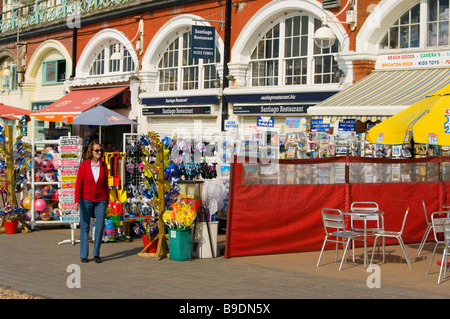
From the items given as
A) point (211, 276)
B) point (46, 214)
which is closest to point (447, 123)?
point (211, 276)

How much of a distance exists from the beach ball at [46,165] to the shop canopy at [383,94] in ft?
20.9

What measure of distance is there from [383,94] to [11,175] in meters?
8.74

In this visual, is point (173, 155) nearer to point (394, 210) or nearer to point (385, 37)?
point (394, 210)

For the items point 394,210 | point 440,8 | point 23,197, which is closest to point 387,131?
point 394,210

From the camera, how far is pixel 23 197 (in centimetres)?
1540

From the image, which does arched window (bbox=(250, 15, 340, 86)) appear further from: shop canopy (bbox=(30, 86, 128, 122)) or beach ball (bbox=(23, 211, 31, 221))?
beach ball (bbox=(23, 211, 31, 221))

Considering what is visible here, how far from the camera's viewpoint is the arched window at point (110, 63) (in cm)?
2677

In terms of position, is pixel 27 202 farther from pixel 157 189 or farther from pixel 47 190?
pixel 157 189

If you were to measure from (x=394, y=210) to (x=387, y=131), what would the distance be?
2.05 metres

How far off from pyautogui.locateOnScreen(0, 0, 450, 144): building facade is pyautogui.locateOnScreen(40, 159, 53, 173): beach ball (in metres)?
4.17

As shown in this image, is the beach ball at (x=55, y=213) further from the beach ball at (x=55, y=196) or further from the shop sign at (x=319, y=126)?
the shop sign at (x=319, y=126)

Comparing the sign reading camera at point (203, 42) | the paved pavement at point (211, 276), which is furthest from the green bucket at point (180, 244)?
the sign reading camera at point (203, 42)

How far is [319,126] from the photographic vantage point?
650 inches

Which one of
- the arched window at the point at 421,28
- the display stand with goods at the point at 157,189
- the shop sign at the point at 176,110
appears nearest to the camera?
the display stand with goods at the point at 157,189
